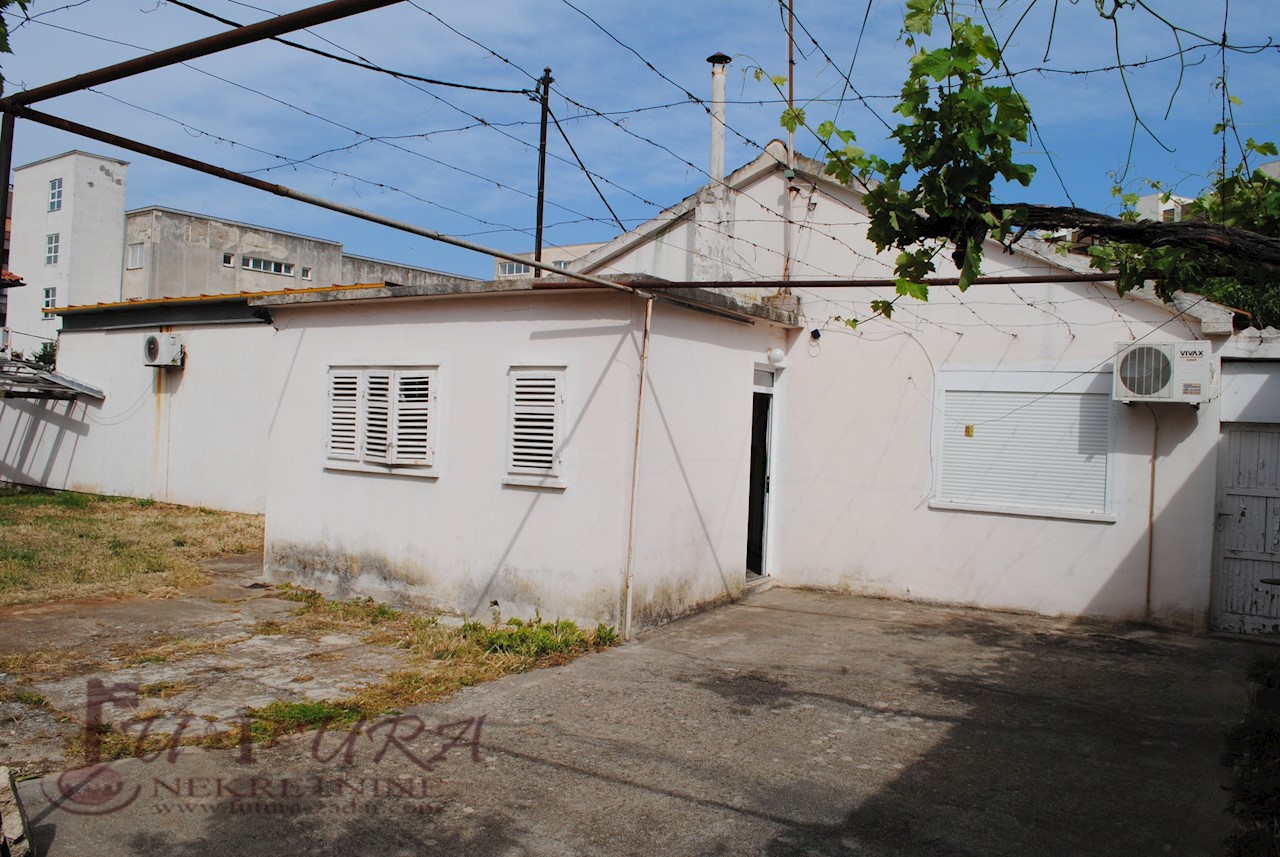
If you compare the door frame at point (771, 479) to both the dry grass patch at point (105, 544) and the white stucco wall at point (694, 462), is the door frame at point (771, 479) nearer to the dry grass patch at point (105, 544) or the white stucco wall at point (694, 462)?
the white stucco wall at point (694, 462)

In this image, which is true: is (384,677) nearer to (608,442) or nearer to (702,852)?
(608,442)

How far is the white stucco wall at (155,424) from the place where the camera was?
633 inches

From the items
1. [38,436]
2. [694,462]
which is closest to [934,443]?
[694,462]

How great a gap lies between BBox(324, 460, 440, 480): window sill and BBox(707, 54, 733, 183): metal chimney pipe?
5.26 metres

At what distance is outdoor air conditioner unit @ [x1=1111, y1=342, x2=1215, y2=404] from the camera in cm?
851

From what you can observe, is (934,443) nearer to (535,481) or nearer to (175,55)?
(535,481)

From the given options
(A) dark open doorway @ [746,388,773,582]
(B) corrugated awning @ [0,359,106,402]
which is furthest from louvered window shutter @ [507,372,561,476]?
(B) corrugated awning @ [0,359,106,402]

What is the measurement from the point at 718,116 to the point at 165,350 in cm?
1105

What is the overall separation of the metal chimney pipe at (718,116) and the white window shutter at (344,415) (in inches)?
201

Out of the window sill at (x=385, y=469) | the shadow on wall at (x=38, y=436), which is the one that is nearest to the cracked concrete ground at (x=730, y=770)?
the window sill at (x=385, y=469)

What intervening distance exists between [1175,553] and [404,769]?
7346 millimetres

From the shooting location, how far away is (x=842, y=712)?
6465 millimetres

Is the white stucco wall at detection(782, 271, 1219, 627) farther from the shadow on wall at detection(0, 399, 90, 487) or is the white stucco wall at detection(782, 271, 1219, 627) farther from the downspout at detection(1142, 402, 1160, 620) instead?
the shadow on wall at detection(0, 399, 90, 487)

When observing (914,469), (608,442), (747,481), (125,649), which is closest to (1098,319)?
(914,469)
